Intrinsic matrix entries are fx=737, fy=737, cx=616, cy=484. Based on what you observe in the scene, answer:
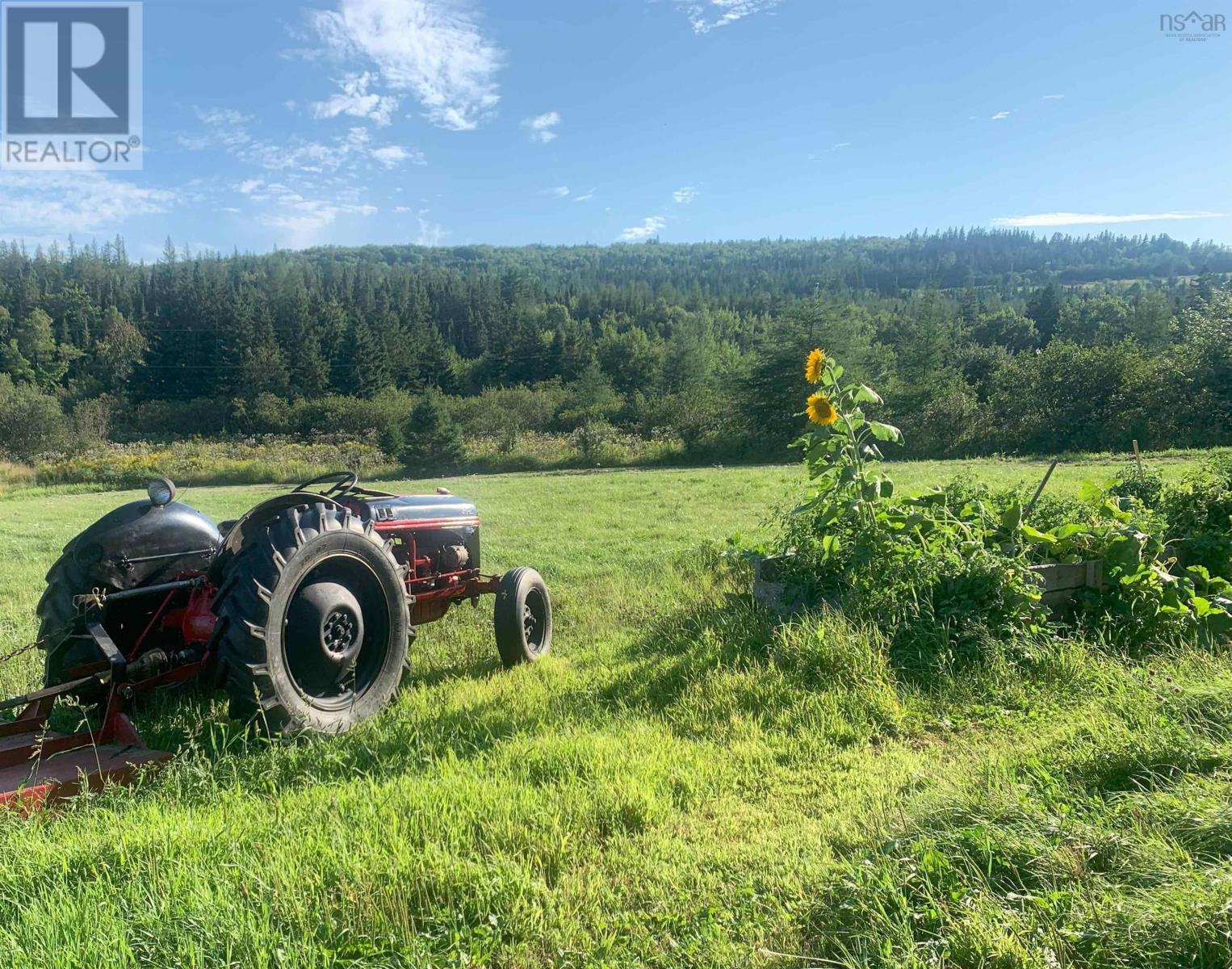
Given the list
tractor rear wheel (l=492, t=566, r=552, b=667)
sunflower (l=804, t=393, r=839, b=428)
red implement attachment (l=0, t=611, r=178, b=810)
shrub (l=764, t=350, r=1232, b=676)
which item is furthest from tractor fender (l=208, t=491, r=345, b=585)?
shrub (l=764, t=350, r=1232, b=676)

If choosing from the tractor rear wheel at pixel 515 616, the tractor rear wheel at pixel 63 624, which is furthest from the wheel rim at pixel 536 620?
the tractor rear wheel at pixel 63 624

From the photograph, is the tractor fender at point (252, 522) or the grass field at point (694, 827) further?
the tractor fender at point (252, 522)

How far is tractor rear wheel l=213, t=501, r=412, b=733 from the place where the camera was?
3428 mm

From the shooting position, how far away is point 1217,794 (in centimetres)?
236

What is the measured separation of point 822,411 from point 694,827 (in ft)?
9.66

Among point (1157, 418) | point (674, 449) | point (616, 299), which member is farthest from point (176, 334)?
point (1157, 418)

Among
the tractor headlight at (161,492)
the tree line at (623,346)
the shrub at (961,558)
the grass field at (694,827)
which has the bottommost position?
the grass field at (694,827)

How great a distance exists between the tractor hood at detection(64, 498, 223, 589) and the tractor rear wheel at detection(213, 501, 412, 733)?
0.99 m

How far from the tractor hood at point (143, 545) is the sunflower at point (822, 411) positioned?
3.80 m

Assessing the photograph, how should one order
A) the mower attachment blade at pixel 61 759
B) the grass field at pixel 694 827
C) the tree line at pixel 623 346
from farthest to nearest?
the tree line at pixel 623 346 < the mower attachment blade at pixel 61 759 < the grass field at pixel 694 827

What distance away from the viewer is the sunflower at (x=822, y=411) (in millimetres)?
4824

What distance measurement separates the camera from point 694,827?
2727 millimetres

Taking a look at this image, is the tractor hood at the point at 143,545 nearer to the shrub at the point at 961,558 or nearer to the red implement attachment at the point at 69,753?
the red implement attachment at the point at 69,753

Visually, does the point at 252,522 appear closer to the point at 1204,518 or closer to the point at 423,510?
the point at 423,510
